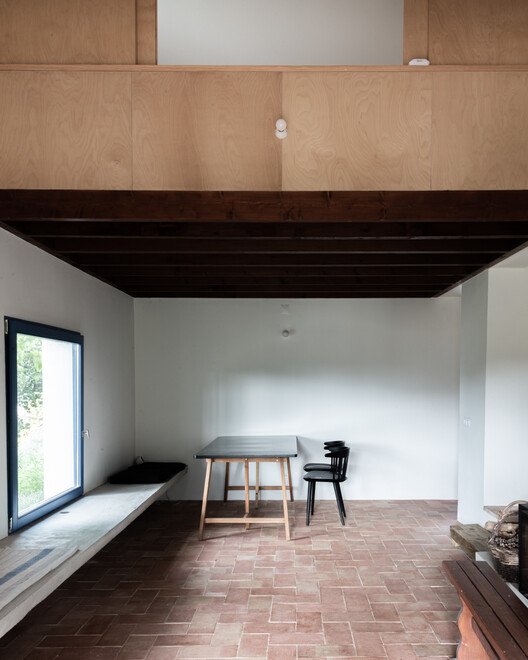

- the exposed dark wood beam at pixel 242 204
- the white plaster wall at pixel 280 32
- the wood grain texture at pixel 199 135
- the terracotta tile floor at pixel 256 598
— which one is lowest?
the terracotta tile floor at pixel 256 598

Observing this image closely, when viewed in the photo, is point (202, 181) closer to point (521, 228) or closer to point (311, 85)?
point (311, 85)

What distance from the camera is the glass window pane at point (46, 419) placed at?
14.1ft

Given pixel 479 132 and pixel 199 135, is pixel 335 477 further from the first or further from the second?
pixel 199 135

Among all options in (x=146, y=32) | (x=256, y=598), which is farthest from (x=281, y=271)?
(x=256, y=598)

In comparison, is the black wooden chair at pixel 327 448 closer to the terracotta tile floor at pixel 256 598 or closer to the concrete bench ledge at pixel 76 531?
the terracotta tile floor at pixel 256 598

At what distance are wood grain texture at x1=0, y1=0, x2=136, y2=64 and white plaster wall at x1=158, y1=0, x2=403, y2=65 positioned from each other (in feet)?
4.57

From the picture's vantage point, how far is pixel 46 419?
15.6 feet

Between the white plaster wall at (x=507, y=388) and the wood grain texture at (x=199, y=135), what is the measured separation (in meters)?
2.78

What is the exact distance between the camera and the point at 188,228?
158 inches

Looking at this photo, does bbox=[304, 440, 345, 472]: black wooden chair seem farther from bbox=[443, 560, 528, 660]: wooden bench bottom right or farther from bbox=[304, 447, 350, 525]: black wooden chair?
bbox=[443, 560, 528, 660]: wooden bench bottom right

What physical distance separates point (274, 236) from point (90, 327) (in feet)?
8.58

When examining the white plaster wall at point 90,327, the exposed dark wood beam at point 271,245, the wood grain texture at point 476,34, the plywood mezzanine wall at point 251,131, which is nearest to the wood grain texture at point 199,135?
the plywood mezzanine wall at point 251,131

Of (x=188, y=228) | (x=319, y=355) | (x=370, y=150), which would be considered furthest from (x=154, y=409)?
(x=370, y=150)

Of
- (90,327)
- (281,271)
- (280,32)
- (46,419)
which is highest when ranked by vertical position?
(280,32)
